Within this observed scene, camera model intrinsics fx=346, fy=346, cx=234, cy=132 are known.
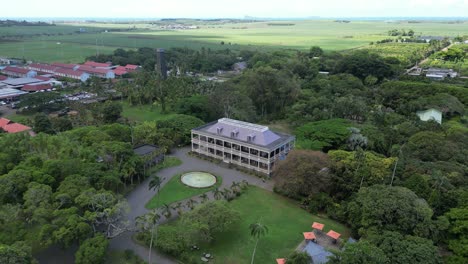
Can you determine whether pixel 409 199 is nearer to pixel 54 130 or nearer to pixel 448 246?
pixel 448 246

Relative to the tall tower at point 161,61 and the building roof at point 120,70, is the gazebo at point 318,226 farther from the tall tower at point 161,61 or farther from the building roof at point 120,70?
the building roof at point 120,70

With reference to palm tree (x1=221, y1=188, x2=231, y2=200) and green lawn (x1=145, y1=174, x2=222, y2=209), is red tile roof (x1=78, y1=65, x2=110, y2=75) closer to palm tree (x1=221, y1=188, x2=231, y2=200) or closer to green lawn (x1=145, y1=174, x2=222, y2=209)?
green lawn (x1=145, y1=174, x2=222, y2=209)

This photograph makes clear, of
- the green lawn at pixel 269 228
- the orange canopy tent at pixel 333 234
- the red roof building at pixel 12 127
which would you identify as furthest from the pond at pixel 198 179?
the red roof building at pixel 12 127

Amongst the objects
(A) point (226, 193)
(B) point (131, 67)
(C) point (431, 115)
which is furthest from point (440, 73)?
(B) point (131, 67)

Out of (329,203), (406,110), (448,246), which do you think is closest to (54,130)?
(329,203)

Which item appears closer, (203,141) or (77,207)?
(77,207)

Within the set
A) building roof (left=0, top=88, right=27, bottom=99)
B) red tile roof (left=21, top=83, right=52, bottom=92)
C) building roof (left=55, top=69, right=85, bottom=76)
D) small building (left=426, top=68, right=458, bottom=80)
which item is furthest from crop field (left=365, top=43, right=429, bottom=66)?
building roof (left=0, top=88, right=27, bottom=99)
